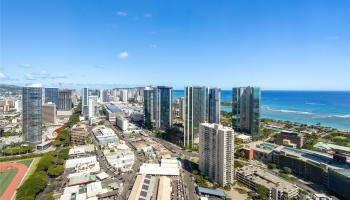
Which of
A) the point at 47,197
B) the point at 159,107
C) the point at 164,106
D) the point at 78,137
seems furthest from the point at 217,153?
the point at 78,137

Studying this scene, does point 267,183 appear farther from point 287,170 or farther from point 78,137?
point 78,137

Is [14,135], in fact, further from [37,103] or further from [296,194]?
[296,194]

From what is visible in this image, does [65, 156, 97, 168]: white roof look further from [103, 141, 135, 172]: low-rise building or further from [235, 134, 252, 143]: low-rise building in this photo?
[235, 134, 252, 143]: low-rise building

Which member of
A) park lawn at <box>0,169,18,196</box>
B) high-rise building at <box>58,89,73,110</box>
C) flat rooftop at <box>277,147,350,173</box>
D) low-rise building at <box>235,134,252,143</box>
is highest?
high-rise building at <box>58,89,73,110</box>

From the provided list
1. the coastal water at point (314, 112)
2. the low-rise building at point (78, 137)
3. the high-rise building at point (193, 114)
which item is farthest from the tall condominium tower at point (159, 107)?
the coastal water at point (314, 112)

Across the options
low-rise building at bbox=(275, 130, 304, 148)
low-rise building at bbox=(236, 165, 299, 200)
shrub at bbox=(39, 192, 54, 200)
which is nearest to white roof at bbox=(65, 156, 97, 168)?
shrub at bbox=(39, 192, 54, 200)

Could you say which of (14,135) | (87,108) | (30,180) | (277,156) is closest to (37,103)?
(14,135)
